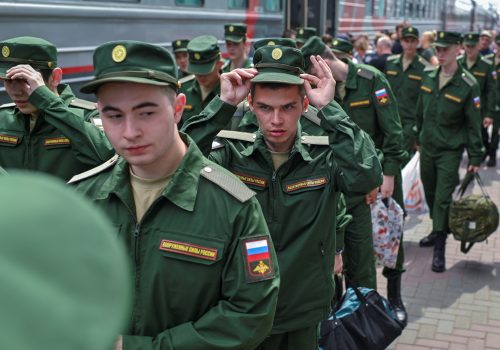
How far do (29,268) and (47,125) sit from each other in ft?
10.9

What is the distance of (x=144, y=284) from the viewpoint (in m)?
1.91

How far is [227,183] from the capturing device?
6.42ft

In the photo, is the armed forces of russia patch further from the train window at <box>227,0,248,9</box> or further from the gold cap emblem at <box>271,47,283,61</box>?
the train window at <box>227,0,248,9</box>

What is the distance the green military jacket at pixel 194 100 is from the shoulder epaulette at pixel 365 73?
48.4 inches

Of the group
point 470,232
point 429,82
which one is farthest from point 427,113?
point 470,232

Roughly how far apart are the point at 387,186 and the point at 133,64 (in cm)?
330

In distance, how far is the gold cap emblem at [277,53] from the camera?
288 cm

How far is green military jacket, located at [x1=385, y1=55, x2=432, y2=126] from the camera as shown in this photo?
8.55 meters

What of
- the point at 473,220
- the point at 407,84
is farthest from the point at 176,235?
the point at 407,84

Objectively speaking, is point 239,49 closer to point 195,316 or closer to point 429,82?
point 429,82

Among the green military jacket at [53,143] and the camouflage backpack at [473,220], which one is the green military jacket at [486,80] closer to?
the camouflage backpack at [473,220]

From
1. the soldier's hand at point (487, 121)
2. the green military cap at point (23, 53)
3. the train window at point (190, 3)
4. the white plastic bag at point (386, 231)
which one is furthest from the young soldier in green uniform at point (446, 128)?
the green military cap at point (23, 53)

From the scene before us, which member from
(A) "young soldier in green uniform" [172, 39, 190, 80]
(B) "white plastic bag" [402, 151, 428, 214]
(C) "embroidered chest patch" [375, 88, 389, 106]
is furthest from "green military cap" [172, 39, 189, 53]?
(C) "embroidered chest patch" [375, 88, 389, 106]

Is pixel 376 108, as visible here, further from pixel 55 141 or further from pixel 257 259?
pixel 257 259
